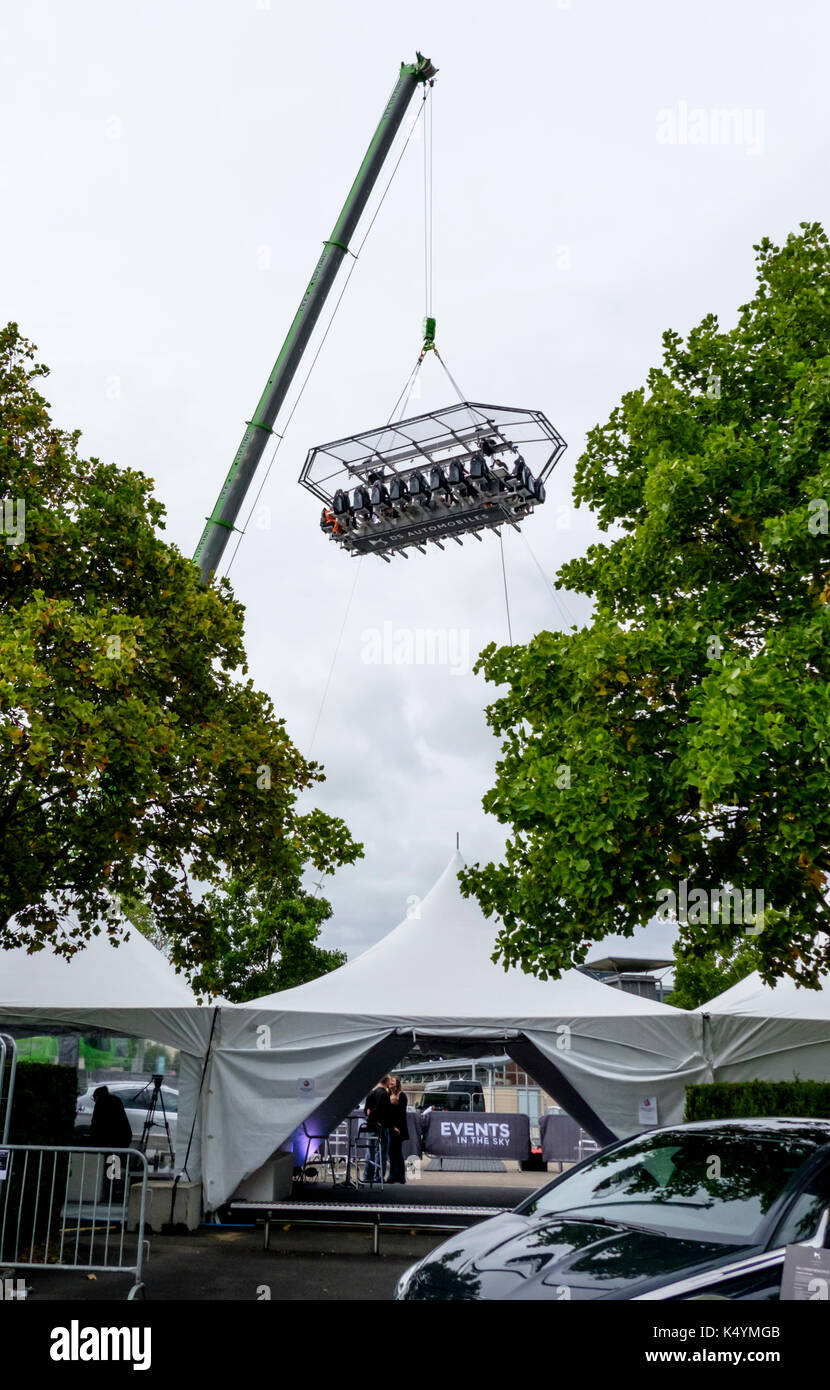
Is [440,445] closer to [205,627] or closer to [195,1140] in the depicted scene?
[205,627]

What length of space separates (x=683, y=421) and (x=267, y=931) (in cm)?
2797

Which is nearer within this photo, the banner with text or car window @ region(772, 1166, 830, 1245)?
car window @ region(772, 1166, 830, 1245)

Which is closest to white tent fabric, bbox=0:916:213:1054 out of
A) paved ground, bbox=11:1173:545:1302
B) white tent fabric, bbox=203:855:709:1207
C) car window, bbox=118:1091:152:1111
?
white tent fabric, bbox=203:855:709:1207

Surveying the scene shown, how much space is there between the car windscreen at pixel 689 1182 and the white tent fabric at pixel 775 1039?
27.9 feet

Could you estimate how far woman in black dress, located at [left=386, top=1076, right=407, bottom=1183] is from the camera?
723 inches

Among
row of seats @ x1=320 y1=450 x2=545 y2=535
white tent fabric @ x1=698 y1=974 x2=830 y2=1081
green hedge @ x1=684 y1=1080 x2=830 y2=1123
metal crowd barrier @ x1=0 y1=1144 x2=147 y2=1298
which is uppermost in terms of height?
row of seats @ x1=320 y1=450 x2=545 y2=535

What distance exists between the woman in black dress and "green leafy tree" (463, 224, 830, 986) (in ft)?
29.6

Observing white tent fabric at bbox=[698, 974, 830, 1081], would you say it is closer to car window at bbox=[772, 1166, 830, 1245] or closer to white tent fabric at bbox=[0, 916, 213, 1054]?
white tent fabric at bbox=[0, 916, 213, 1054]

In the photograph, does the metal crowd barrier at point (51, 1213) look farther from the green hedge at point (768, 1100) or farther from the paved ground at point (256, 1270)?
the green hedge at point (768, 1100)

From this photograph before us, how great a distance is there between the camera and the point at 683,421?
1091 centimetres

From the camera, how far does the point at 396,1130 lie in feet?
60.7

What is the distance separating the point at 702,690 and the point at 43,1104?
8.34 meters

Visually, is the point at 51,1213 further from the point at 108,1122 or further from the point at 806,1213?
the point at 806,1213
